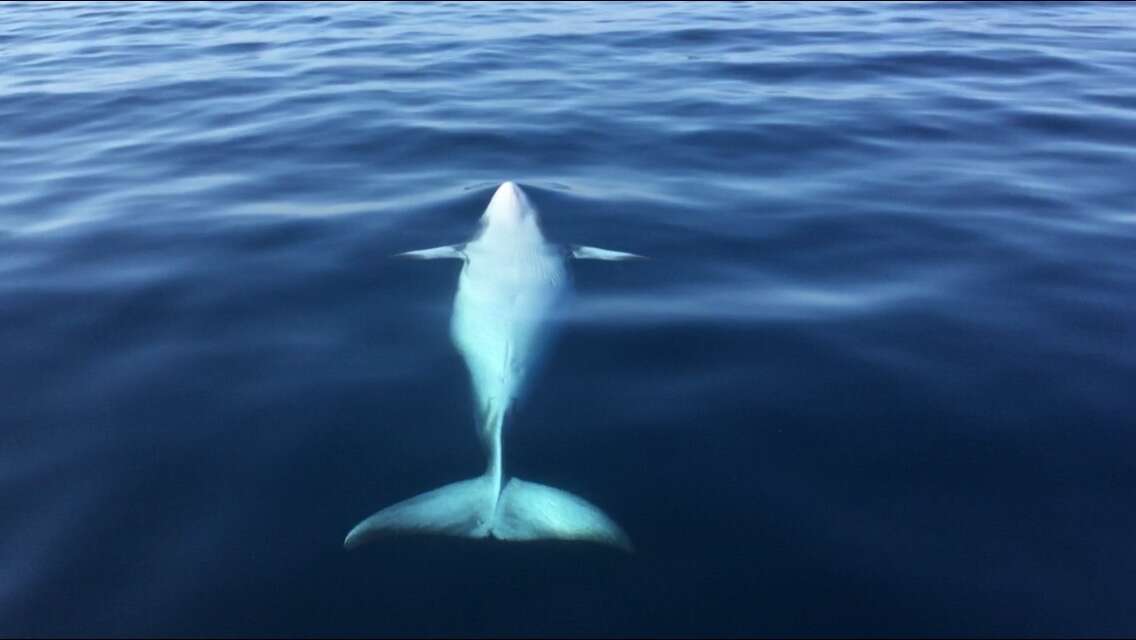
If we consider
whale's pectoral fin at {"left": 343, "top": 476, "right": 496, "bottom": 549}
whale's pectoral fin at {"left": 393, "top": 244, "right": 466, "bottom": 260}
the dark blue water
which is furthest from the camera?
whale's pectoral fin at {"left": 393, "top": 244, "right": 466, "bottom": 260}

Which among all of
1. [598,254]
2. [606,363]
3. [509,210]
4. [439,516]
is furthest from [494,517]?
[509,210]

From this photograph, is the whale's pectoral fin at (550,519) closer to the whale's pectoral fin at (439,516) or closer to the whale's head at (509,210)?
the whale's pectoral fin at (439,516)

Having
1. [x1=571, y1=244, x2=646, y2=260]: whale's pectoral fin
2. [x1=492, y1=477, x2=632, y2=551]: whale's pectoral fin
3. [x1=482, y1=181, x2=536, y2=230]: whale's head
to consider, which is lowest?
[x1=492, y1=477, x2=632, y2=551]: whale's pectoral fin

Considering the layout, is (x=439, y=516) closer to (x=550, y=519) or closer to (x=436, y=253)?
(x=550, y=519)

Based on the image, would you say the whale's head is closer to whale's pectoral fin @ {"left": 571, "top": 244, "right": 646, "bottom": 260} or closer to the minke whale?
the minke whale

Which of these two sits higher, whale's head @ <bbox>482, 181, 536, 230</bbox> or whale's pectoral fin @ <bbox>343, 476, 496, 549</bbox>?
whale's head @ <bbox>482, 181, 536, 230</bbox>

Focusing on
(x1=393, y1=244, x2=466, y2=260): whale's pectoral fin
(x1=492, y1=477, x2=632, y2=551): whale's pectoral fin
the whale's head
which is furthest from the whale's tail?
the whale's head

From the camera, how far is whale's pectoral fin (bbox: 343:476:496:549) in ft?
24.4

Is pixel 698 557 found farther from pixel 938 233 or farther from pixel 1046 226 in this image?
pixel 1046 226

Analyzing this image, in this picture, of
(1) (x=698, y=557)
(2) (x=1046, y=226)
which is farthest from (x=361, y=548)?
(2) (x=1046, y=226)

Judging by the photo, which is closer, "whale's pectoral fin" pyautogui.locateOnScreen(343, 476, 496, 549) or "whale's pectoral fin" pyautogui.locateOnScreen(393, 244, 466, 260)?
"whale's pectoral fin" pyautogui.locateOnScreen(343, 476, 496, 549)

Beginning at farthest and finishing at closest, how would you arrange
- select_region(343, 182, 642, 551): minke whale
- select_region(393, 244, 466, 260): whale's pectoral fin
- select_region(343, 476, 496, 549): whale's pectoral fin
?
select_region(393, 244, 466, 260): whale's pectoral fin < select_region(343, 182, 642, 551): minke whale < select_region(343, 476, 496, 549): whale's pectoral fin

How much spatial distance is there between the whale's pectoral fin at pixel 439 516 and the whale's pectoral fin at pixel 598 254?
557 cm

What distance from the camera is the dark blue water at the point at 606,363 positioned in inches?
279
